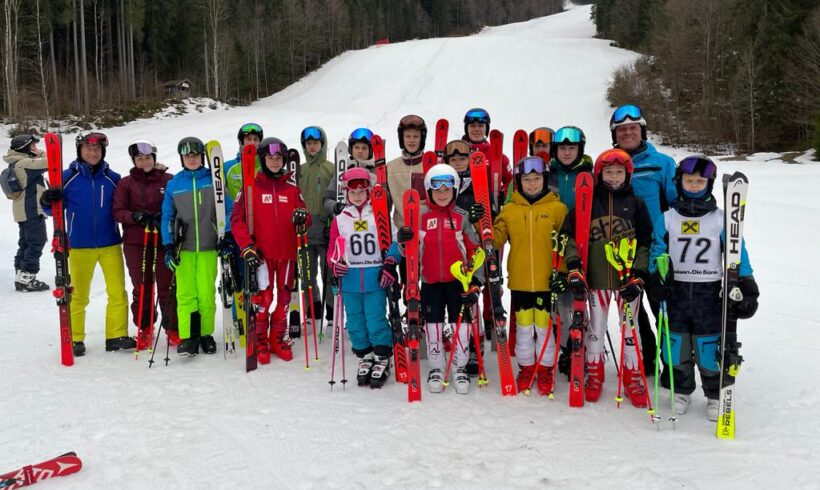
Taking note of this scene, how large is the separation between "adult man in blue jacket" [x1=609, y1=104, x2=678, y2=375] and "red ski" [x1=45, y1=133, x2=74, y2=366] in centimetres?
504

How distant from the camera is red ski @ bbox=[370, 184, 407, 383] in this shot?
4.38 metres

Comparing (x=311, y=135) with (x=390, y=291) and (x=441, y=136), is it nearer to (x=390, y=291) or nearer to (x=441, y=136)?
(x=441, y=136)

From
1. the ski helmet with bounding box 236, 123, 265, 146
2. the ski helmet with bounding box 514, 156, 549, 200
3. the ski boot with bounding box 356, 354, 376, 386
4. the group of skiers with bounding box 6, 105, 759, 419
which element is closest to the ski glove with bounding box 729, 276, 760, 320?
the group of skiers with bounding box 6, 105, 759, 419

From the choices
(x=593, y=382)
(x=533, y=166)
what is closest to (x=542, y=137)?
(x=533, y=166)

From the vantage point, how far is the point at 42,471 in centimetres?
296

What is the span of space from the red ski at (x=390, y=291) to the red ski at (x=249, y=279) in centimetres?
123

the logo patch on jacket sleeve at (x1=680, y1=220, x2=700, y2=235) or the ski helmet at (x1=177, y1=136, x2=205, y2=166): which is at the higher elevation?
the ski helmet at (x1=177, y1=136, x2=205, y2=166)

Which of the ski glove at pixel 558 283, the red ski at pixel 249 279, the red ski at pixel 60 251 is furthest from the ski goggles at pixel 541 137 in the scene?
the red ski at pixel 60 251

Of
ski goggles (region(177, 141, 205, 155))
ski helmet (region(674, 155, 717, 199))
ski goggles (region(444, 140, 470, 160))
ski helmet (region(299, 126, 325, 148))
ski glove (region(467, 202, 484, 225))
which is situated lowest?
ski glove (region(467, 202, 484, 225))

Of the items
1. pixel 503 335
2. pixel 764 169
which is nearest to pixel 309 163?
pixel 503 335

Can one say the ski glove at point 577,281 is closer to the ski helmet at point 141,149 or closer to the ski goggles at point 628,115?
the ski goggles at point 628,115

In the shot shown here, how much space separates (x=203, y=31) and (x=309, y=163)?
1561 inches

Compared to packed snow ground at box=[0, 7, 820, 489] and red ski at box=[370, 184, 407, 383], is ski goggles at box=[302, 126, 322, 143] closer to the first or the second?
red ski at box=[370, 184, 407, 383]

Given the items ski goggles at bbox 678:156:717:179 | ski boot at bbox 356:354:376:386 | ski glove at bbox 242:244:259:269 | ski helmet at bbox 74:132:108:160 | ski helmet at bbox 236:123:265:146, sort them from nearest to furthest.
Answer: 1. ski goggles at bbox 678:156:717:179
2. ski boot at bbox 356:354:376:386
3. ski glove at bbox 242:244:259:269
4. ski helmet at bbox 74:132:108:160
5. ski helmet at bbox 236:123:265:146
